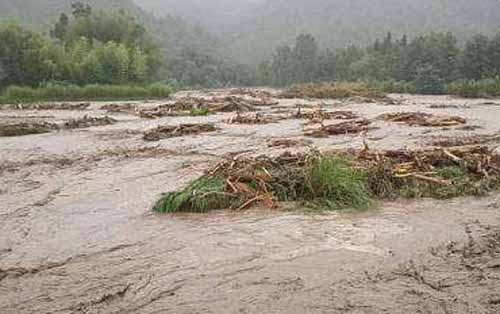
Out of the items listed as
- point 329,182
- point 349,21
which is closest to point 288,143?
point 329,182

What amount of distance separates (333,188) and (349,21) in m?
137

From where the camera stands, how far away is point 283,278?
696 centimetres

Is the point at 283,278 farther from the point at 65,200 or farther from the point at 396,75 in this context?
the point at 396,75

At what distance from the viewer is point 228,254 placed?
7930 mm

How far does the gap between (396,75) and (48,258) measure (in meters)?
56.2

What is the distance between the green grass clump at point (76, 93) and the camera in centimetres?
4334

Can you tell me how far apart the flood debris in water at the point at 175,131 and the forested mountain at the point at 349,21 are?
103 meters

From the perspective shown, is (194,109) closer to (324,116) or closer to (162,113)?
(162,113)

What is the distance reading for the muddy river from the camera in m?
6.43

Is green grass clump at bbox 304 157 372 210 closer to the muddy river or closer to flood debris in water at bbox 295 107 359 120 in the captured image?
the muddy river

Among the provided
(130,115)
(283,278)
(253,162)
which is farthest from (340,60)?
(283,278)

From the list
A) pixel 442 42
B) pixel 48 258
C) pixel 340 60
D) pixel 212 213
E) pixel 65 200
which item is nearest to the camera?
pixel 48 258

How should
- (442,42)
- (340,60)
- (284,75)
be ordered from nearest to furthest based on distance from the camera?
(442,42) < (340,60) < (284,75)

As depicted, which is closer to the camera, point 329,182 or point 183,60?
point 329,182
